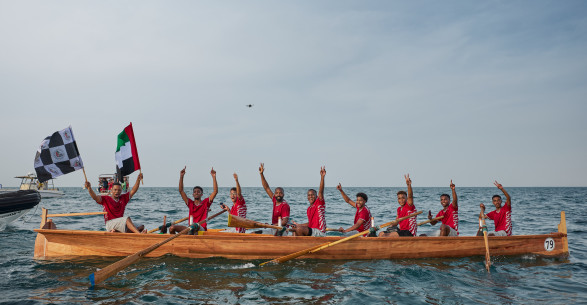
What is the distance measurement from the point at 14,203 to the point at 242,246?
11421 millimetres

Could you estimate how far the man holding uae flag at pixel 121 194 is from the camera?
9.85m

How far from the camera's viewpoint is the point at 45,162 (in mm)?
10711

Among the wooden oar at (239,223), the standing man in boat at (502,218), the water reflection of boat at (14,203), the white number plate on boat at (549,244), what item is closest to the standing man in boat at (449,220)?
the standing man in boat at (502,218)

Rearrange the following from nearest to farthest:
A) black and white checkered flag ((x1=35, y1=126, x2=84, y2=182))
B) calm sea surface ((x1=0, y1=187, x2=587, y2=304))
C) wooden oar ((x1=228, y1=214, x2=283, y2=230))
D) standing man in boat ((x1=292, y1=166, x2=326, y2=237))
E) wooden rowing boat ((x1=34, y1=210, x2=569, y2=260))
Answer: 1. calm sea surface ((x1=0, y1=187, x2=587, y2=304))
2. wooden oar ((x1=228, y1=214, x2=283, y2=230))
3. wooden rowing boat ((x1=34, y1=210, x2=569, y2=260))
4. standing man in boat ((x1=292, y1=166, x2=326, y2=237))
5. black and white checkered flag ((x1=35, y1=126, x2=84, y2=182))

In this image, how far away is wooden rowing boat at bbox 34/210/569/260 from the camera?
9.79 meters

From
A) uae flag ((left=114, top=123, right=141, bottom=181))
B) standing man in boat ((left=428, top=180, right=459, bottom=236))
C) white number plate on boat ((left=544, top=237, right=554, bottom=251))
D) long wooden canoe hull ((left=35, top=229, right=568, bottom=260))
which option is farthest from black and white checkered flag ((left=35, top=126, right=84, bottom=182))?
white number plate on boat ((left=544, top=237, right=554, bottom=251))

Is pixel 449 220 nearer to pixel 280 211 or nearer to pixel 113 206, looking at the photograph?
pixel 280 211

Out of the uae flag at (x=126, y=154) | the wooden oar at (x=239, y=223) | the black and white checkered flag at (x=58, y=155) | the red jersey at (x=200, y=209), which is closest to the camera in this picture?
the wooden oar at (x=239, y=223)

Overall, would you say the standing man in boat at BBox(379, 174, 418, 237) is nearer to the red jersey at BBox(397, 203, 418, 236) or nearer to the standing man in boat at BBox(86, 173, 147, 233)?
the red jersey at BBox(397, 203, 418, 236)

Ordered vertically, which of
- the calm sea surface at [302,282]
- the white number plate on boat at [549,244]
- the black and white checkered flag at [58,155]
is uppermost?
the black and white checkered flag at [58,155]

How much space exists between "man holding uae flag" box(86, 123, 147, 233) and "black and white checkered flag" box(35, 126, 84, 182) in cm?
114

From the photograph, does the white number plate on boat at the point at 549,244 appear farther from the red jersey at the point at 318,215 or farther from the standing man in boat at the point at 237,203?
the standing man in boat at the point at 237,203

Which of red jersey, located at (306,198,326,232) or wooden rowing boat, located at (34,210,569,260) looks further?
red jersey, located at (306,198,326,232)

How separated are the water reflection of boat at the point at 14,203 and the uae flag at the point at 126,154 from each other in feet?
23.5
